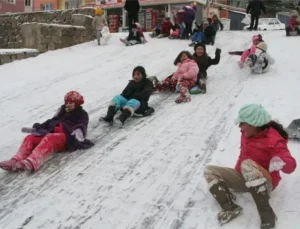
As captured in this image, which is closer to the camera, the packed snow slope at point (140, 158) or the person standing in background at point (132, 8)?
the packed snow slope at point (140, 158)

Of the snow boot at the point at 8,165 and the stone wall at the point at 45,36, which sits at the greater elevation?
the stone wall at the point at 45,36

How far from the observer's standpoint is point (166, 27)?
15.0 m

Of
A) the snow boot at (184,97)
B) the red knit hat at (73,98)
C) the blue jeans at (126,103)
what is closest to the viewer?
the red knit hat at (73,98)

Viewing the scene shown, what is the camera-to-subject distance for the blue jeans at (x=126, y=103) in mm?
5512

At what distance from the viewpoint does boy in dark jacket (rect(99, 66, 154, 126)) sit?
5340mm

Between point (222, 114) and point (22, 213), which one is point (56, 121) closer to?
point (22, 213)

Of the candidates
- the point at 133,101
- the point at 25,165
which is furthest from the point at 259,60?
the point at 25,165

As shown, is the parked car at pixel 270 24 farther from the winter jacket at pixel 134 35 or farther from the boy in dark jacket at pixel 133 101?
the boy in dark jacket at pixel 133 101

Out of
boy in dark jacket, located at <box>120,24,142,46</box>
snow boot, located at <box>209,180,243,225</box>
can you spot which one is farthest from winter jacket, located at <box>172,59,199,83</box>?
boy in dark jacket, located at <box>120,24,142,46</box>

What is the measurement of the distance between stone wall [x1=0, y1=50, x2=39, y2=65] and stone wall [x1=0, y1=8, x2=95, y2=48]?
369cm

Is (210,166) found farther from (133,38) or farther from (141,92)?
(133,38)

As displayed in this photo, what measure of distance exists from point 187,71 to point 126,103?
6.01 ft

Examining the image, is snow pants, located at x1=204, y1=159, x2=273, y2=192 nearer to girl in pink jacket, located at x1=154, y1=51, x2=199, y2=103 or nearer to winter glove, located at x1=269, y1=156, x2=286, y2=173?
winter glove, located at x1=269, y1=156, x2=286, y2=173

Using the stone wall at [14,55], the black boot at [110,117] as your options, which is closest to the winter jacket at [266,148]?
the black boot at [110,117]
